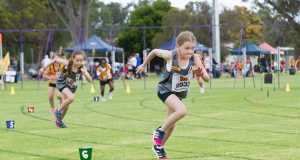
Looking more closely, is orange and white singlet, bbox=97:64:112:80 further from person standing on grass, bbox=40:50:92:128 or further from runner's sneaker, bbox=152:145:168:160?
runner's sneaker, bbox=152:145:168:160

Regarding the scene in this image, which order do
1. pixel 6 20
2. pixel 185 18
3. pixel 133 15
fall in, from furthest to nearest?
pixel 133 15
pixel 185 18
pixel 6 20

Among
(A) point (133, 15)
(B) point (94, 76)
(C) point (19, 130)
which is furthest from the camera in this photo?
(A) point (133, 15)

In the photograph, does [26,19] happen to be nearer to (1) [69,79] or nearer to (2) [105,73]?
(2) [105,73]

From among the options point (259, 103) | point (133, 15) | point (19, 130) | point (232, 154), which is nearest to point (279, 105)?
point (259, 103)

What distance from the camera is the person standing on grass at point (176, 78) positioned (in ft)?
35.1

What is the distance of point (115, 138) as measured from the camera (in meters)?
14.0

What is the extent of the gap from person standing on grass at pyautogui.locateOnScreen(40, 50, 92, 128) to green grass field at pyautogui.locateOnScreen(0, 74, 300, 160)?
1.26 feet

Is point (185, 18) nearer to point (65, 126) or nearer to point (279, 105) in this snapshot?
point (279, 105)

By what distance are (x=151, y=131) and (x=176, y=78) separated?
449 centimetres

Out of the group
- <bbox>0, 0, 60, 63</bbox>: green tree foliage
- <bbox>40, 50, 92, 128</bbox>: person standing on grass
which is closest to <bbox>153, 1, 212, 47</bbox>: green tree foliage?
<bbox>0, 0, 60, 63</bbox>: green tree foliage

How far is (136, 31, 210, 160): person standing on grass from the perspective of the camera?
10711 millimetres

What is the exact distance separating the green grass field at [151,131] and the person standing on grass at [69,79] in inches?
15.1

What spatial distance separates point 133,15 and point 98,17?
116 ft

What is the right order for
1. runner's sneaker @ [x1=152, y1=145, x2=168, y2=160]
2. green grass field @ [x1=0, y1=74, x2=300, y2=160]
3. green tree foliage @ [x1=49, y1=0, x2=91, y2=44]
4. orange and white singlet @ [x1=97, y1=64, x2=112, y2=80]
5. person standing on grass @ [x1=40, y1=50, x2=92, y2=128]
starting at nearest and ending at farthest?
runner's sneaker @ [x1=152, y1=145, x2=168, y2=160] → green grass field @ [x1=0, y1=74, x2=300, y2=160] → person standing on grass @ [x1=40, y1=50, x2=92, y2=128] → orange and white singlet @ [x1=97, y1=64, x2=112, y2=80] → green tree foliage @ [x1=49, y1=0, x2=91, y2=44]
